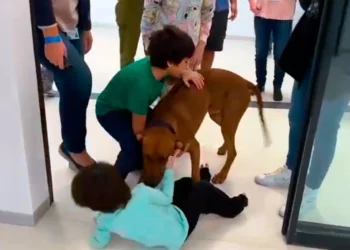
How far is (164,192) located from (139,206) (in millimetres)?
121

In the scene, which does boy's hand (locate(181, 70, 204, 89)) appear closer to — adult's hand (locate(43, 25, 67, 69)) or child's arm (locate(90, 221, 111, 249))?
adult's hand (locate(43, 25, 67, 69))

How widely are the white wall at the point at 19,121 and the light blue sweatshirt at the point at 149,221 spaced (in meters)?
0.28

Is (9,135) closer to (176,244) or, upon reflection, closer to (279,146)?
(176,244)

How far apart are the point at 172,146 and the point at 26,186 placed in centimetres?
53

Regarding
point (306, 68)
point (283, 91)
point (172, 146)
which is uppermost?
point (306, 68)

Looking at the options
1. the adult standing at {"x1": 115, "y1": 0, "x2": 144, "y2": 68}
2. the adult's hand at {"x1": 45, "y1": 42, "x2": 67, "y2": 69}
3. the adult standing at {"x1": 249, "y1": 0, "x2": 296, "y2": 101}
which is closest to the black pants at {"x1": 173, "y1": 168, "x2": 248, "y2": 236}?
the adult's hand at {"x1": 45, "y1": 42, "x2": 67, "y2": 69}

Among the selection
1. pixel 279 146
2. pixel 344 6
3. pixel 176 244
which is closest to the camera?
pixel 344 6

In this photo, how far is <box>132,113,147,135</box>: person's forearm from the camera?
1897 mm

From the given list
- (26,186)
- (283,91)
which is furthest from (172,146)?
(283,91)

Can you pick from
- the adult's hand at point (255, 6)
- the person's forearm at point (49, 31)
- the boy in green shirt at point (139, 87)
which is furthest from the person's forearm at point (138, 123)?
the adult's hand at point (255, 6)

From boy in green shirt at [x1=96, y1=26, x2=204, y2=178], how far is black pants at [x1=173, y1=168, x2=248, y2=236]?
0.24 m

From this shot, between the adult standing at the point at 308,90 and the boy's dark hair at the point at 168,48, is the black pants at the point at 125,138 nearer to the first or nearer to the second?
the boy's dark hair at the point at 168,48

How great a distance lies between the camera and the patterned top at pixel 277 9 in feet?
9.57

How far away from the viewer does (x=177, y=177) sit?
7.14 feet
